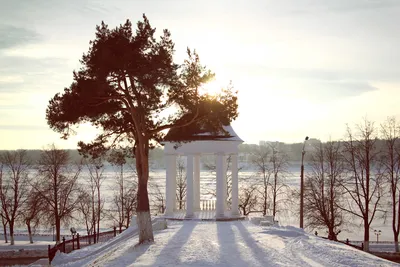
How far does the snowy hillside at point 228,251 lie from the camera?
1428 centimetres

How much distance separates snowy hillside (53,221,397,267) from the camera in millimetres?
14281

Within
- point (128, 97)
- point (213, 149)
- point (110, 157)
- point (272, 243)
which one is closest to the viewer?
point (272, 243)

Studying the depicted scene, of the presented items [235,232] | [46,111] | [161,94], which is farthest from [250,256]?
[46,111]

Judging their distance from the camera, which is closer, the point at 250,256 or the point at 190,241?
the point at 250,256

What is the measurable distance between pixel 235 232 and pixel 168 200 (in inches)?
303

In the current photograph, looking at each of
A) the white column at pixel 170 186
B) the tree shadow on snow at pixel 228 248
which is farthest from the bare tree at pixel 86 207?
the tree shadow on snow at pixel 228 248

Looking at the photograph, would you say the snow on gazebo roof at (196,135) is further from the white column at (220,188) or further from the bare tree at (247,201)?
the bare tree at (247,201)

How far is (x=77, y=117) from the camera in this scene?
19156mm

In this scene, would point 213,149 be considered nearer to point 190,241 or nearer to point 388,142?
point 190,241

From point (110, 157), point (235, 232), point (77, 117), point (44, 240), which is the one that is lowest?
point (44, 240)

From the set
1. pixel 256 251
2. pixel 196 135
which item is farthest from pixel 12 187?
pixel 256 251

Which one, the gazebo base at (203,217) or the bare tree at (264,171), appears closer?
the gazebo base at (203,217)

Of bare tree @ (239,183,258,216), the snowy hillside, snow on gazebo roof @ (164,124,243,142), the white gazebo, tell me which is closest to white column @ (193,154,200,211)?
the white gazebo

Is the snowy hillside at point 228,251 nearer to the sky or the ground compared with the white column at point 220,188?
nearer to the ground
